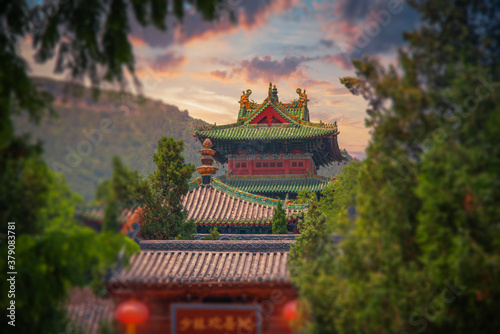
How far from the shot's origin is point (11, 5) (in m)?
5.17

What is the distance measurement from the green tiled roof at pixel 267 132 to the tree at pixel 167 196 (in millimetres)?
9104

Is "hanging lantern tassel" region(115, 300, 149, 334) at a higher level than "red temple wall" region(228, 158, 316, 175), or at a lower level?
lower

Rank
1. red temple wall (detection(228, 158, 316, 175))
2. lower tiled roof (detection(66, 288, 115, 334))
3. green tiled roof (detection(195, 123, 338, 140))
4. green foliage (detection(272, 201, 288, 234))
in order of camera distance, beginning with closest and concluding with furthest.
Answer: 1. lower tiled roof (detection(66, 288, 115, 334))
2. green foliage (detection(272, 201, 288, 234))
3. green tiled roof (detection(195, 123, 338, 140))
4. red temple wall (detection(228, 158, 316, 175))

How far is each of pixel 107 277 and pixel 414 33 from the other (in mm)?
6168

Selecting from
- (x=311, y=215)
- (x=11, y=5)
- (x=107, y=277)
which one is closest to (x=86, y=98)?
(x=11, y=5)

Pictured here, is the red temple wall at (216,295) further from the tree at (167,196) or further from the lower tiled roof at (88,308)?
the tree at (167,196)

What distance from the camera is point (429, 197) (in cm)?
499

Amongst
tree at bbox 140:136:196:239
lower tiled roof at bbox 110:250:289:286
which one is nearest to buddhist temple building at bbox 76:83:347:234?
tree at bbox 140:136:196:239

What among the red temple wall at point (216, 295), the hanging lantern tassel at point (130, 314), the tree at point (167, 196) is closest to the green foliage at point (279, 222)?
the tree at point (167, 196)

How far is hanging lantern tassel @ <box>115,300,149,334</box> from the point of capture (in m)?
8.22

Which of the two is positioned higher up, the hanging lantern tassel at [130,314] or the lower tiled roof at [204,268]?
the lower tiled roof at [204,268]

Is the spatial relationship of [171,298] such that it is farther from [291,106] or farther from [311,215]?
[291,106]

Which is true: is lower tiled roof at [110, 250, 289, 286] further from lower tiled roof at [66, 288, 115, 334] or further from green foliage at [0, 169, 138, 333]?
green foliage at [0, 169, 138, 333]

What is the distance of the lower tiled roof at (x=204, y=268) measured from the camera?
8.95 m
